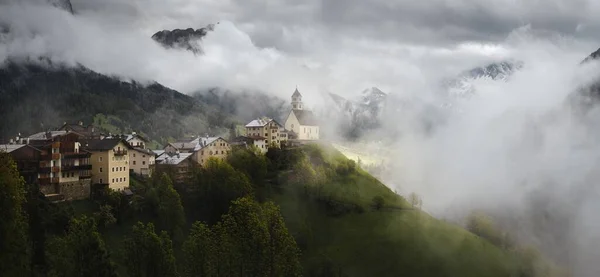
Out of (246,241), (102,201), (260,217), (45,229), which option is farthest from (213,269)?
(102,201)

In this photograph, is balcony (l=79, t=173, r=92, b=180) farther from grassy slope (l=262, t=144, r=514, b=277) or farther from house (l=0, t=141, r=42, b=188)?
grassy slope (l=262, t=144, r=514, b=277)

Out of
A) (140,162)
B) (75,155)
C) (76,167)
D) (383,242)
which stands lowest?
(383,242)

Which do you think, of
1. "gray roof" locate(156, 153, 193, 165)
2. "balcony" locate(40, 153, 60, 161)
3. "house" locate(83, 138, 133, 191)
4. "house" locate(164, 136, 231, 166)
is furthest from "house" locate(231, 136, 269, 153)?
"balcony" locate(40, 153, 60, 161)

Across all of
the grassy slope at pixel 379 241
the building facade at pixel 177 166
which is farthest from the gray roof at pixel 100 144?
the grassy slope at pixel 379 241

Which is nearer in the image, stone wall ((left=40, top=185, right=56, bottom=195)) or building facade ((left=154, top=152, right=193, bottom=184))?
stone wall ((left=40, top=185, right=56, bottom=195))

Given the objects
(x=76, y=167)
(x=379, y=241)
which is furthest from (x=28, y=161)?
(x=379, y=241)

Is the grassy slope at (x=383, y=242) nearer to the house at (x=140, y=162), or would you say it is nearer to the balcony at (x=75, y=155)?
the house at (x=140, y=162)

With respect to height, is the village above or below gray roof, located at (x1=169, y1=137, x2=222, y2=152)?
below

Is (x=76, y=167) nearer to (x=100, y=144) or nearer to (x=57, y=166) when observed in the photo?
(x=57, y=166)
